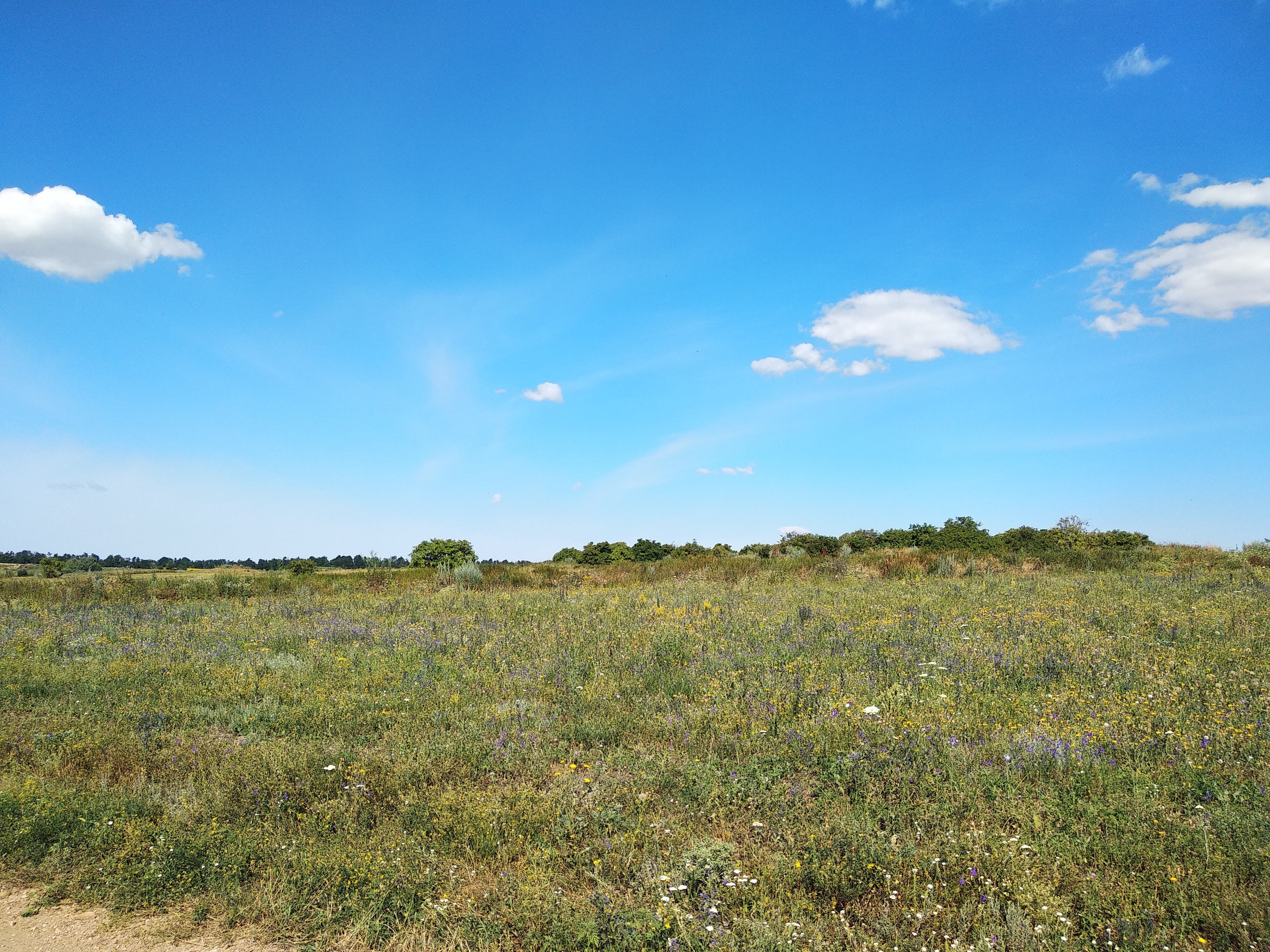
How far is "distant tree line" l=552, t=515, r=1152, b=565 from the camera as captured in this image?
3088 centimetres

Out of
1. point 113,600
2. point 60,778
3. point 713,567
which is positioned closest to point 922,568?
point 713,567

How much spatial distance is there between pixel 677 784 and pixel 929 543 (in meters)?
32.9

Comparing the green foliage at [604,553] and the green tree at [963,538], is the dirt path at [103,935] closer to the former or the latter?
the green tree at [963,538]

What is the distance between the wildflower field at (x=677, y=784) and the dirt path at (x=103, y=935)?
0.17m

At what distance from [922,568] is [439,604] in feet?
55.5

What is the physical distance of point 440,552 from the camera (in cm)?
4069

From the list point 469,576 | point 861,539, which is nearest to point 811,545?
point 861,539

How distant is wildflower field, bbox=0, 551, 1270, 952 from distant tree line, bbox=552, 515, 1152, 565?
19.8 metres

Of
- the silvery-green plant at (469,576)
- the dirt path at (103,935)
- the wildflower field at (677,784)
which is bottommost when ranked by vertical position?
the dirt path at (103,935)

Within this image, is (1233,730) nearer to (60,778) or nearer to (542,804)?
(542,804)

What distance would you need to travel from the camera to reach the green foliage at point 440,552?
131 ft

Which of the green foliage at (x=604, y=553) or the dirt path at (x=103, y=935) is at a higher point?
the green foliage at (x=604, y=553)

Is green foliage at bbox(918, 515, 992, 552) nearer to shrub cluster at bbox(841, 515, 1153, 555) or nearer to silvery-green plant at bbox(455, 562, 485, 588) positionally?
shrub cluster at bbox(841, 515, 1153, 555)

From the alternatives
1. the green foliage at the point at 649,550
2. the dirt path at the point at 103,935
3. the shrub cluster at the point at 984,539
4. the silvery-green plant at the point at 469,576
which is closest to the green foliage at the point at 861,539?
the shrub cluster at the point at 984,539
